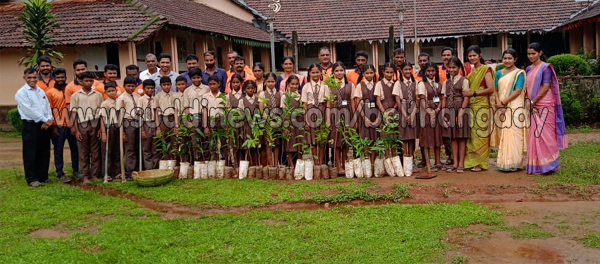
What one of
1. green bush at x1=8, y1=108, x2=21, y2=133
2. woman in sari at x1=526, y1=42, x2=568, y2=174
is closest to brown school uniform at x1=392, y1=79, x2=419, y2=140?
woman in sari at x1=526, y1=42, x2=568, y2=174

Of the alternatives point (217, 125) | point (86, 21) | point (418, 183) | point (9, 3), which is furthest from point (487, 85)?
point (9, 3)

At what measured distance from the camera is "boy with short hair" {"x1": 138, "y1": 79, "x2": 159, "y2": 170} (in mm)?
7707

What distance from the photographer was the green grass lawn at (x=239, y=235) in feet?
13.9

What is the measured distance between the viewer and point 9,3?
18578 millimetres

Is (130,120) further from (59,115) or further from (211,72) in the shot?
(211,72)

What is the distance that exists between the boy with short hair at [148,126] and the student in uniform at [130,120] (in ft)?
0.35

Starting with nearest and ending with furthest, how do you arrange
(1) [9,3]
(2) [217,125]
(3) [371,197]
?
1. (3) [371,197]
2. (2) [217,125]
3. (1) [9,3]

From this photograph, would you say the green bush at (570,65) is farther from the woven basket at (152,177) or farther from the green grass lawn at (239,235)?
the woven basket at (152,177)

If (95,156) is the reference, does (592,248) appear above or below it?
below

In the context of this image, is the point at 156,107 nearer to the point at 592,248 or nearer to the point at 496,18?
the point at 592,248

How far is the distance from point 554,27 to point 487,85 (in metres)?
16.0

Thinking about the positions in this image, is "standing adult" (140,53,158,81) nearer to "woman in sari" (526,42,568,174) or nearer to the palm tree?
"woman in sari" (526,42,568,174)

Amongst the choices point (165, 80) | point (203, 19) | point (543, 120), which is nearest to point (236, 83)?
point (165, 80)

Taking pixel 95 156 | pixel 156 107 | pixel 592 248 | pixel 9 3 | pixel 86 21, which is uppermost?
pixel 9 3
